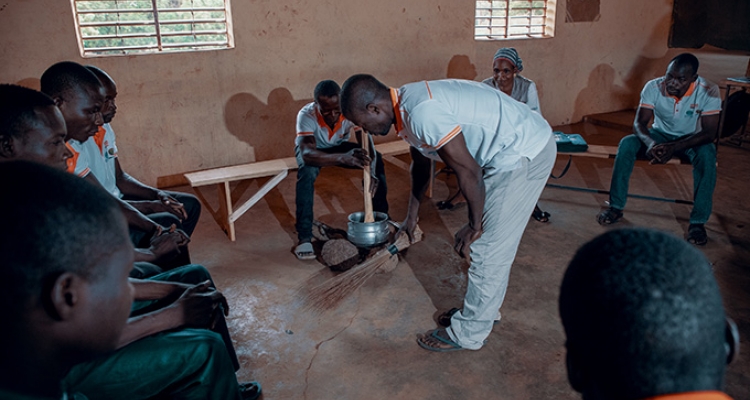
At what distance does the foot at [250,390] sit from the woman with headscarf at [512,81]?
306 cm

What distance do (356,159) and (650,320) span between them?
3.27 m

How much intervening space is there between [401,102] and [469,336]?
136cm

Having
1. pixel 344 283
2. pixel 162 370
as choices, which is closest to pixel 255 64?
pixel 344 283

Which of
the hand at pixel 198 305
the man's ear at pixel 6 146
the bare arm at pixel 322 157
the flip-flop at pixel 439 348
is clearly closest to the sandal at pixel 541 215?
the bare arm at pixel 322 157

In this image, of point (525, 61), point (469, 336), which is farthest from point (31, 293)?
point (525, 61)

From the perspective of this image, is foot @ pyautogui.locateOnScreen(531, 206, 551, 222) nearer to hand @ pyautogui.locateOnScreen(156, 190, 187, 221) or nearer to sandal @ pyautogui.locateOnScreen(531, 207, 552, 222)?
sandal @ pyautogui.locateOnScreen(531, 207, 552, 222)

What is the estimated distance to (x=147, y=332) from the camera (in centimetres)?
196

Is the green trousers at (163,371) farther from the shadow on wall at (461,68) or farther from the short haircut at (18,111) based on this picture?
the shadow on wall at (461,68)

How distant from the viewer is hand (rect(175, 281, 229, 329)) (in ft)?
6.88

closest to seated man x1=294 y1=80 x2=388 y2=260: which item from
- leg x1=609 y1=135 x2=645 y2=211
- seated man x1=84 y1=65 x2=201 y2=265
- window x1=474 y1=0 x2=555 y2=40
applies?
seated man x1=84 y1=65 x2=201 y2=265

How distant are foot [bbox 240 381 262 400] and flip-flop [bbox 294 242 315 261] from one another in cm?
155

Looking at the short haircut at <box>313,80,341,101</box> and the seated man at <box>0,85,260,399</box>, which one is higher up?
the short haircut at <box>313,80,341,101</box>

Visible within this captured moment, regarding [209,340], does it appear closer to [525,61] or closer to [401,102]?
[401,102]

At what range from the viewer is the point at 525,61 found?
304 inches
